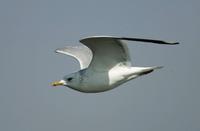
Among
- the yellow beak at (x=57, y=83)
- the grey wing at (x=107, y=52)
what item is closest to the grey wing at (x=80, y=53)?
the yellow beak at (x=57, y=83)

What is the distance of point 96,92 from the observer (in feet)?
53.6

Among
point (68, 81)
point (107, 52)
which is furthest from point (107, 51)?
point (68, 81)

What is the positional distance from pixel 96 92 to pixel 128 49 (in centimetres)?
185

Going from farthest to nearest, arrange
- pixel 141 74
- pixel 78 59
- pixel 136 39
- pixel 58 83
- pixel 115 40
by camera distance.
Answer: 1. pixel 78 59
2. pixel 58 83
3. pixel 141 74
4. pixel 115 40
5. pixel 136 39

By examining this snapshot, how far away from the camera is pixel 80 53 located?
64.3 ft

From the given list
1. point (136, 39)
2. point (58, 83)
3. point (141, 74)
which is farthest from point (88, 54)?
point (136, 39)

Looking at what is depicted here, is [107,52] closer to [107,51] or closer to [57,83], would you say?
[107,51]

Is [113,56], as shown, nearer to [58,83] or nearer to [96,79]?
[96,79]

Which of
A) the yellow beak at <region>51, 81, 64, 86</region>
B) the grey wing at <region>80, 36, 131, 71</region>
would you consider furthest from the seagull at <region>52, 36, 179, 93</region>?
the yellow beak at <region>51, 81, 64, 86</region>

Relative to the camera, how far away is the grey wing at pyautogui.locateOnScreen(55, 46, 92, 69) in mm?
18892

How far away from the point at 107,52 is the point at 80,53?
13.3 ft

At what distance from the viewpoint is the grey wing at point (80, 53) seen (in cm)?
1889

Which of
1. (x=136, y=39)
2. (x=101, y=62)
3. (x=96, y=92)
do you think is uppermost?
(x=136, y=39)

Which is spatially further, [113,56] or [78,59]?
[78,59]
